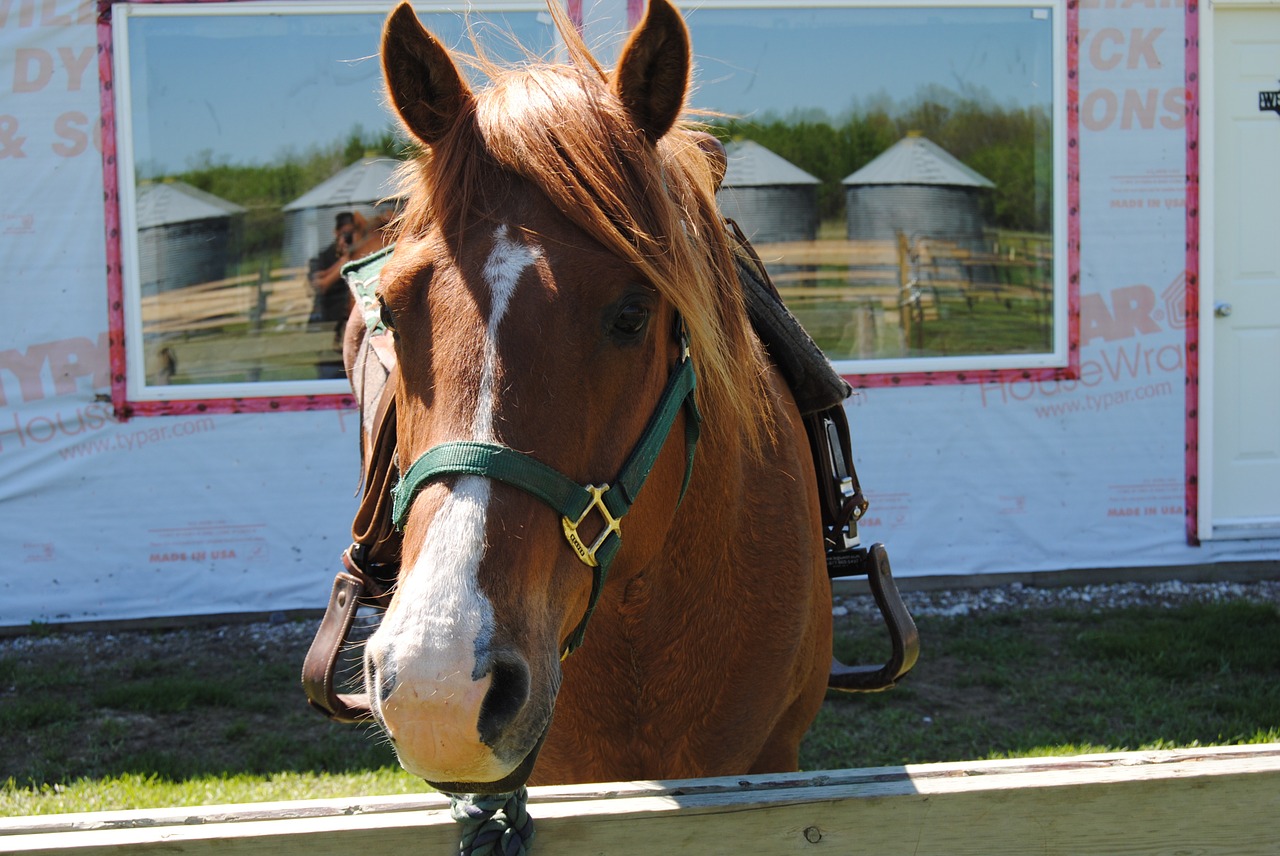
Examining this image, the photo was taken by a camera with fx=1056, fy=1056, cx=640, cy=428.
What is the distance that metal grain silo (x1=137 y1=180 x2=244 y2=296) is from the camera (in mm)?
5445

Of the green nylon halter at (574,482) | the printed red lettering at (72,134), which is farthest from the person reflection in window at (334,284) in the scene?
the green nylon halter at (574,482)

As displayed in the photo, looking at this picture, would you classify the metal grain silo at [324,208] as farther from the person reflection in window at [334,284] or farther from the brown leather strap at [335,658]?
the brown leather strap at [335,658]

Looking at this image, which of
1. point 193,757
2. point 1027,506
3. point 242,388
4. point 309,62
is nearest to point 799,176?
point 1027,506

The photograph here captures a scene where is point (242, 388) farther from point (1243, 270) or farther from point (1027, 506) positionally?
point (1243, 270)

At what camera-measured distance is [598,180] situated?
1.52 meters

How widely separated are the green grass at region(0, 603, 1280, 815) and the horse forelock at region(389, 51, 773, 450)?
8.26 feet

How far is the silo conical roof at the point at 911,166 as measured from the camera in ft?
18.8

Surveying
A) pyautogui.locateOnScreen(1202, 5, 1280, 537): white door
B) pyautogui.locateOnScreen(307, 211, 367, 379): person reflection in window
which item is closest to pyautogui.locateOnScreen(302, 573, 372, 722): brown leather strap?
pyautogui.locateOnScreen(307, 211, 367, 379): person reflection in window

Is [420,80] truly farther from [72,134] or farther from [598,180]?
[72,134]

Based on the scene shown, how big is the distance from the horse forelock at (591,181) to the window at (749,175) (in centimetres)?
386

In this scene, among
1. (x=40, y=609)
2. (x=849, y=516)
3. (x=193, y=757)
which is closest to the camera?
(x=849, y=516)

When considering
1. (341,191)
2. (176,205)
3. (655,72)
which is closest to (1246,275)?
(341,191)

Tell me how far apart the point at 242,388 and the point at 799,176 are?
3.16 meters

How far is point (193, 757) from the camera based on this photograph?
387 cm
